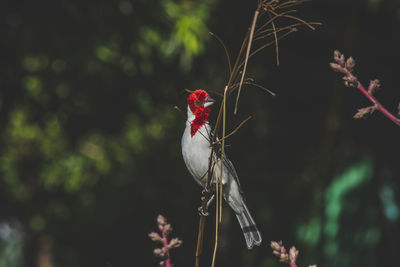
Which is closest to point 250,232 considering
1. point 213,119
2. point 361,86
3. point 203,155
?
point 203,155

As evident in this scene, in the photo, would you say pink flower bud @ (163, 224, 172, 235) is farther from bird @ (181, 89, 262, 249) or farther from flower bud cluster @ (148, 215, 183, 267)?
bird @ (181, 89, 262, 249)

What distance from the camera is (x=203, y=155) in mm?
1787

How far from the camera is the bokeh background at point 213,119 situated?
5.10 metres

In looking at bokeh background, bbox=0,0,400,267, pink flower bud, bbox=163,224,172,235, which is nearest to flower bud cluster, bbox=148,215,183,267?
pink flower bud, bbox=163,224,172,235

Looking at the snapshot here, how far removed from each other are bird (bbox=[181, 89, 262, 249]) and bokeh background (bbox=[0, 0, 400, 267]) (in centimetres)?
280

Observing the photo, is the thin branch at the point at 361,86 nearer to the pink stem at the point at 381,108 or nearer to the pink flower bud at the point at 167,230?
the pink stem at the point at 381,108

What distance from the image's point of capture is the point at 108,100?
652 centimetres

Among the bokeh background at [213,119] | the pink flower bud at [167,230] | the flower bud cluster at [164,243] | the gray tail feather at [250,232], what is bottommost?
the flower bud cluster at [164,243]

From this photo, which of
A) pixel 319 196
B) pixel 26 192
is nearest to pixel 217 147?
pixel 319 196

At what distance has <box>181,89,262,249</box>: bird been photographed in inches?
45.5

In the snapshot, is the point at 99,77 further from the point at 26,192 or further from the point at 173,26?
the point at 26,192

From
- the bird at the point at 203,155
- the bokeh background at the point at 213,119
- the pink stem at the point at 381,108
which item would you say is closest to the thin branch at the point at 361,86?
the pink stem at the point at 381,108

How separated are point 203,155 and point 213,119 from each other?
5.82ft

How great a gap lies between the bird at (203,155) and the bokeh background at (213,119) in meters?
2.80
